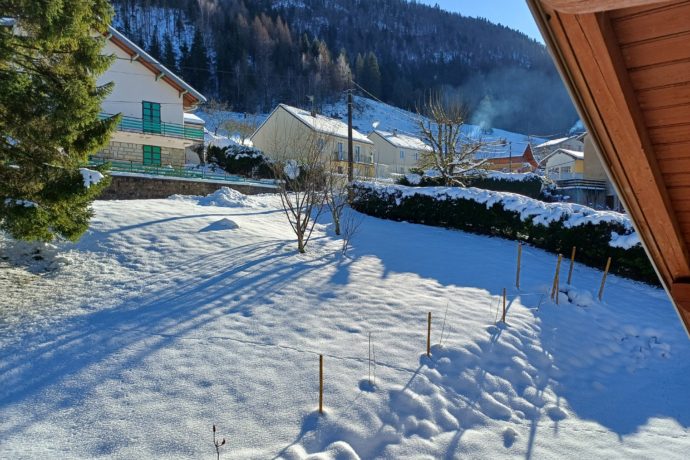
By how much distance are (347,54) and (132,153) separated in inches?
3771

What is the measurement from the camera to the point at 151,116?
23172mm

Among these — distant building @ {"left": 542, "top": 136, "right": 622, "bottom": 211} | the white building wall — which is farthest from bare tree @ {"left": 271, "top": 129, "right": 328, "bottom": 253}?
distant building @ {"left": 542, "top": 136, "right": 622, "bottom": 211}

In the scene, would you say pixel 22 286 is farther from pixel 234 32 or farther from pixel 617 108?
pixel 234 32

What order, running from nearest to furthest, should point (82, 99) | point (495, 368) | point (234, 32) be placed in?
point (495, 368) < point (82, 99) < point (234, 32)

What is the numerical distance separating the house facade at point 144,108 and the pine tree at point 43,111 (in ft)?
52.9

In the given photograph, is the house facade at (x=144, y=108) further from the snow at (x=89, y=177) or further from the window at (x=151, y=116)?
the snow at (x=89, y=177)

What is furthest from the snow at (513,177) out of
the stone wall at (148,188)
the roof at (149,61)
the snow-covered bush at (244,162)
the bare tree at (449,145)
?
the roof at (149,61)

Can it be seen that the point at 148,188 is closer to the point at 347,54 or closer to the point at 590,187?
the point at 590,187

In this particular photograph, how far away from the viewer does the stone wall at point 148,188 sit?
16922mm

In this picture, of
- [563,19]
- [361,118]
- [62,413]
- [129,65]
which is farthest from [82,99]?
[361,118]

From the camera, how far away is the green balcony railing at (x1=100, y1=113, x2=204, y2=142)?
71.6ft

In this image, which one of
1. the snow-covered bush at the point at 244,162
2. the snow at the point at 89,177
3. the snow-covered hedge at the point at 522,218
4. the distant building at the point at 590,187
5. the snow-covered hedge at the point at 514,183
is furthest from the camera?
the distant building at the point at 590,187

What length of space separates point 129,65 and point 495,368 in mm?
23584

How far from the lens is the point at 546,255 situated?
41.5 feet
